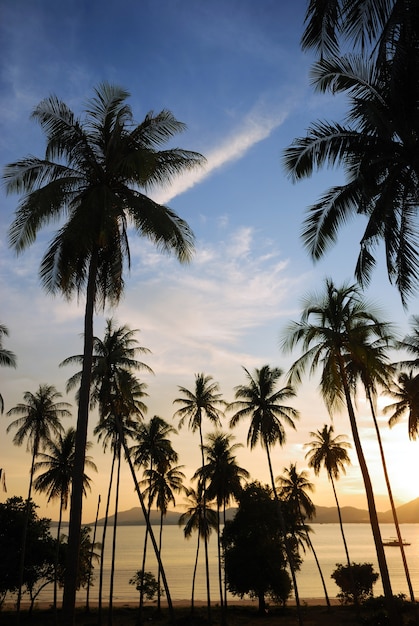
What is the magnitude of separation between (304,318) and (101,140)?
10.4 meters

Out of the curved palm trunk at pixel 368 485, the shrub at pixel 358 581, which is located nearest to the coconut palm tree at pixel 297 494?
the shrub at pixel 358 581

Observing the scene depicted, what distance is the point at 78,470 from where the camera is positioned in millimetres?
11461

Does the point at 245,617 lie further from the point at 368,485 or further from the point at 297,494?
the point at 368,485

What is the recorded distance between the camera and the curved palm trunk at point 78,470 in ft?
34.3

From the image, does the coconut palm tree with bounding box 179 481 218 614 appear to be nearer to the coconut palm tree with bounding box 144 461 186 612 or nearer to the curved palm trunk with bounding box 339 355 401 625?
the coconut palm tree with bounding box 144 461 186 612

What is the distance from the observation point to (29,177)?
13.7 m

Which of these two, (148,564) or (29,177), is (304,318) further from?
(148,564)

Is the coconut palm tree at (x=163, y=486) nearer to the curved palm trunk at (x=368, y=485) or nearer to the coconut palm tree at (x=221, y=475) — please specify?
the coconut palm tree at (x=221, y=475)

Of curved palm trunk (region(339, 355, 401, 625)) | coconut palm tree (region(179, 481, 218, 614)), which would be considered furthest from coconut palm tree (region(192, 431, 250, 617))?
curved palm trunk (region(339, 355, 401, 625))

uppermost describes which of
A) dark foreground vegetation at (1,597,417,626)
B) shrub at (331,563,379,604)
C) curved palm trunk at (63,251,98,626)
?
curved palm trunk at (63,251,98,626)

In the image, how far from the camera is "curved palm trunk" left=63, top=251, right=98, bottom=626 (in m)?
10.5

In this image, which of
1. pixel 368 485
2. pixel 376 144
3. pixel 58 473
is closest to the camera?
pixel 376 144

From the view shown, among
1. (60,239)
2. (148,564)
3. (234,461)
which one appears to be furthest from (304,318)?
(148,564)

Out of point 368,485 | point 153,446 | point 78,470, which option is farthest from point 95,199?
point 153,446
